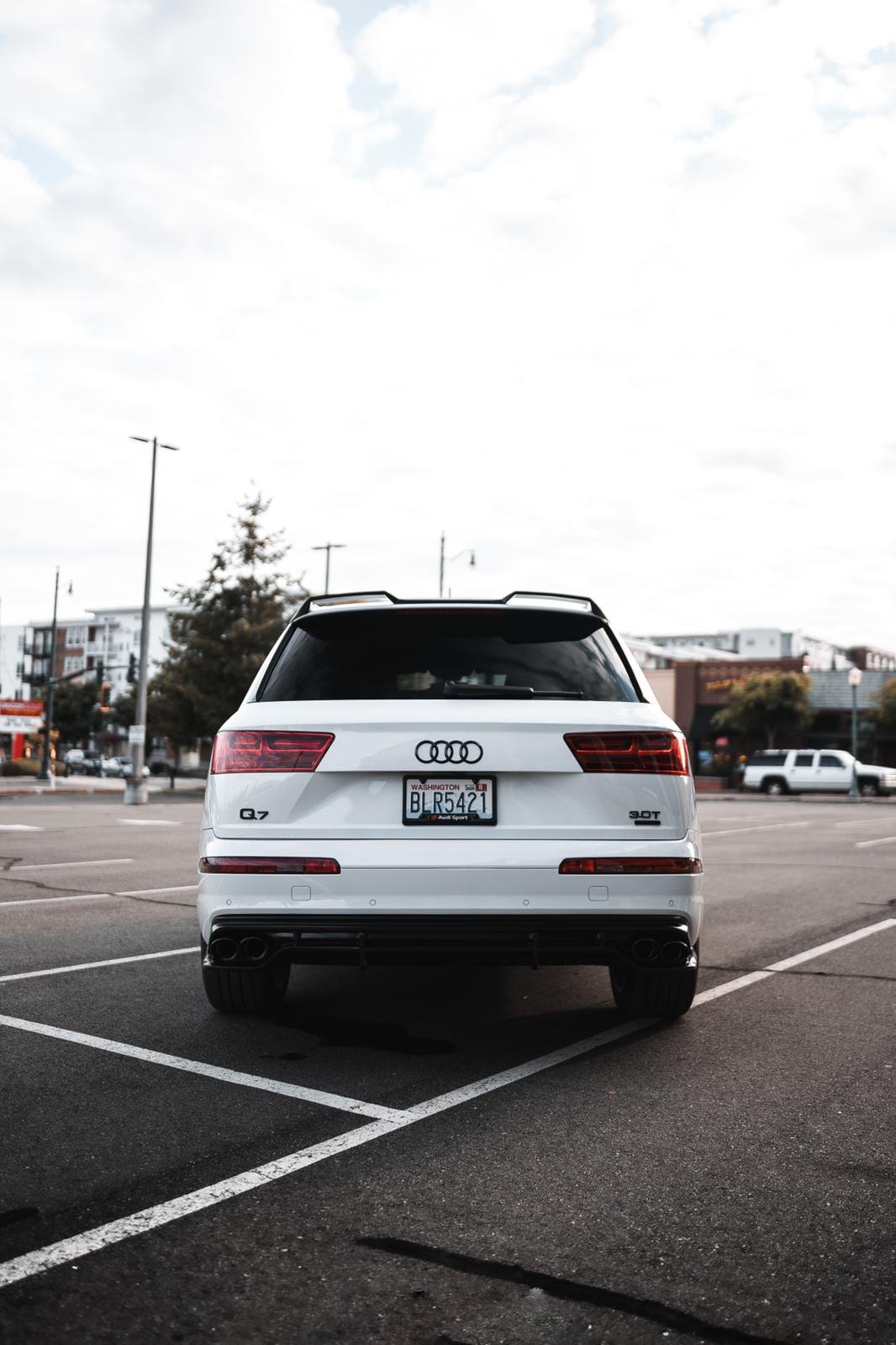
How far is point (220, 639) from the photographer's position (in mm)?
43844

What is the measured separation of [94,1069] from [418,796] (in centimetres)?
164

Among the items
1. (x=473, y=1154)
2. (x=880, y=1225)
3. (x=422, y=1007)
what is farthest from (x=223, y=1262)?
(x=422, y=1007)

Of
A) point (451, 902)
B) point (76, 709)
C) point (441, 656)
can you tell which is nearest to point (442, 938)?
point (451, 902)

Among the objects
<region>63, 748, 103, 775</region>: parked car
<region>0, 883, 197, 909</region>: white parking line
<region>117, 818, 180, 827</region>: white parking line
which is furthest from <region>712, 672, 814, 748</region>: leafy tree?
<region>0, 883, 197, 909</region>: white parking line

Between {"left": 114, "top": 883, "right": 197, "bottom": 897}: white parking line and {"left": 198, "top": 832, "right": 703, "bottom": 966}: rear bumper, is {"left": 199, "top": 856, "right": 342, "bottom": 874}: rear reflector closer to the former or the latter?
{"left": 198, "top": 832, "right": 703, "bottom": 966}: rear bumper

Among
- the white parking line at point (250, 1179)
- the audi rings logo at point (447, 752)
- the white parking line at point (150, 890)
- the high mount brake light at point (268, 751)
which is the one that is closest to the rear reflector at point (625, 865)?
the audi rings logo at point (447, 752)

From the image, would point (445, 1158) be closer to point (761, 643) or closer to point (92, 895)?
point (92, 895)

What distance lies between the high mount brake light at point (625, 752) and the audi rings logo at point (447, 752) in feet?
1.22

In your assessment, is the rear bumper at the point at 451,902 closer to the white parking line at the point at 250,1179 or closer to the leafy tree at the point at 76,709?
the white parking line at the point at 250,1179

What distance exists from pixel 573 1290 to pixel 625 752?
234cm

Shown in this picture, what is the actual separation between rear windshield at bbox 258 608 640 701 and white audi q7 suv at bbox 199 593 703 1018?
0.50ft

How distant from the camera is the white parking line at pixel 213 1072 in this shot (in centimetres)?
433

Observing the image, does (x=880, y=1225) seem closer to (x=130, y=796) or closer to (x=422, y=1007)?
(x=422, y=1007)

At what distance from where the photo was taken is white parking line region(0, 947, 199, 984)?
6703 millimetres
